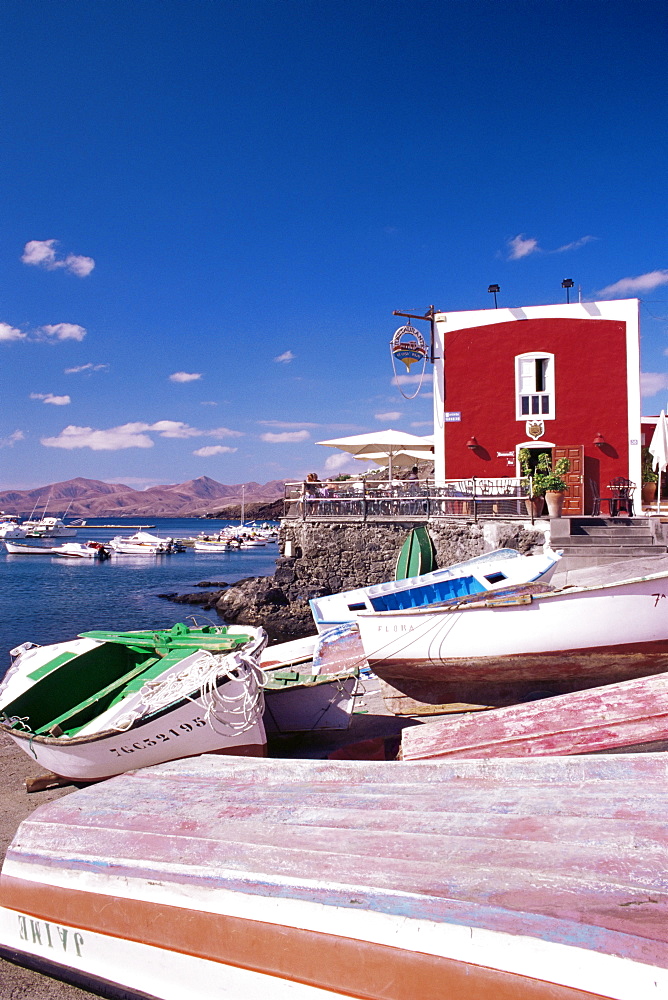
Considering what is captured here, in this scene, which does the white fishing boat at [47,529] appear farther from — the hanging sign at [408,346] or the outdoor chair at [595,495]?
the outdoor chair at [595,495]

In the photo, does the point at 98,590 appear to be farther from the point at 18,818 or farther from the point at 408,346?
the point at 18,818

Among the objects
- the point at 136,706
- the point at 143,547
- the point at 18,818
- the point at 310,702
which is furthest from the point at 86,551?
the point at 136,706

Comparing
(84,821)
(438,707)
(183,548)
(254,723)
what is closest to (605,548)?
(438,707)

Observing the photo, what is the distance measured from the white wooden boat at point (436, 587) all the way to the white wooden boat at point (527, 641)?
2039 millimetres

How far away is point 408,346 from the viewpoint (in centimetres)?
1950

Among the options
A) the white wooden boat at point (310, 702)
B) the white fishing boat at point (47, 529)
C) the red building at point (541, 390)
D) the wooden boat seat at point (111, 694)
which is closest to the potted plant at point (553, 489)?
the red building at point (541, 390)

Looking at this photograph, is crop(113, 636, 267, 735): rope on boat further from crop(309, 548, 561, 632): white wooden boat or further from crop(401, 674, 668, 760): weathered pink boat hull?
crop(309, 548, 561, 632): white wooden boat

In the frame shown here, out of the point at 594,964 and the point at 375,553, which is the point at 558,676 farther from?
the point at 375,553

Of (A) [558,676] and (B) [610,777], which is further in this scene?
(A) [558,676]

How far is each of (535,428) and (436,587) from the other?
34.5 feet

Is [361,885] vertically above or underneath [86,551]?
above

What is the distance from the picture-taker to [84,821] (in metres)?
3.88

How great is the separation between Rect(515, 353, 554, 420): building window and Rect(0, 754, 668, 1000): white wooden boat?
55.4ft

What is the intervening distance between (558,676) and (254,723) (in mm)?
4096
